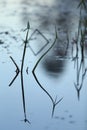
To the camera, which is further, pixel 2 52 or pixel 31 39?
pixel 31 39

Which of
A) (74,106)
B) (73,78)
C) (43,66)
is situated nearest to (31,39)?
(43,66)

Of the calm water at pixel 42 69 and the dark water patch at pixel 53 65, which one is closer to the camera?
the calm water at pixel 42 69

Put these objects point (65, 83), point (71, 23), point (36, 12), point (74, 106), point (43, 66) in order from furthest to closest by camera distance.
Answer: point (36, 12)
point (71, 23)
point (43, 66)
point (65, 83)
point (74, 106)

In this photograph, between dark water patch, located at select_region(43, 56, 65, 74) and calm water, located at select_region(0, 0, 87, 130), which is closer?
calm water, located at select_region(0, 0, 87, 130)

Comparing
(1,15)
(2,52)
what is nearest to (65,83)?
(2,52)

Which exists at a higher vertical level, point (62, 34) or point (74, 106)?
point (62, 34)

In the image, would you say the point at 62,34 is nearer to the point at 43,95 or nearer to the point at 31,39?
the point at 31,39

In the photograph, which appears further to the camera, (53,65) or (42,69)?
(53,65)

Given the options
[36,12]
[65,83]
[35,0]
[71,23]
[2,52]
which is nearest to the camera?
[65,83]
